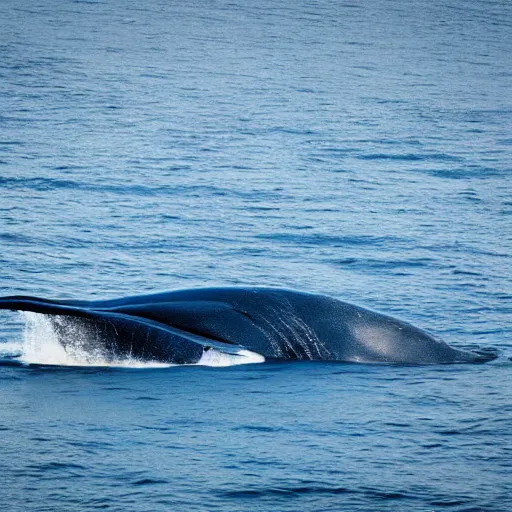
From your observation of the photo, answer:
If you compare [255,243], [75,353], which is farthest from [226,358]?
[255,243]

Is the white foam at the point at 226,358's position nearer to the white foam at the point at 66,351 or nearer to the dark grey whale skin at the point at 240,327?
the dark grey whale skin at the point at 240,327

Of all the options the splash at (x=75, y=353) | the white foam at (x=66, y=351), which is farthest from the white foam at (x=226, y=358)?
the white foam at (x=66, y=351)

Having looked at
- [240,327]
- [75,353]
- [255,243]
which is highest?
[255,243]

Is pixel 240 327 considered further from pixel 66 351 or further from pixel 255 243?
pixel 255 243

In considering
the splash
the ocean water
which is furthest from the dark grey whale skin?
the ocean water

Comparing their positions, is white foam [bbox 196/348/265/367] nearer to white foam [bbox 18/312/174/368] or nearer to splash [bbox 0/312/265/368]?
splash [bbox 0/312/265/368]

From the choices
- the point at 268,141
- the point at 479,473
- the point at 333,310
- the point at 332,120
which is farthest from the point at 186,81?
the point at 479,473

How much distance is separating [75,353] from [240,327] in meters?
1.45

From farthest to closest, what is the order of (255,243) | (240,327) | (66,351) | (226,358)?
(255,243) < (226,358) < (66,351) < (240,327)

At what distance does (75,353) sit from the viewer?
11930 mm

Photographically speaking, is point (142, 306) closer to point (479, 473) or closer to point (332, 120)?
point (479, 473)

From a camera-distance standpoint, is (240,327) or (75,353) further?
(75,353)

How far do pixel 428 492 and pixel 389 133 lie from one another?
21.6m

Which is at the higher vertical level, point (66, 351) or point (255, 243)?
point (255, 243)
